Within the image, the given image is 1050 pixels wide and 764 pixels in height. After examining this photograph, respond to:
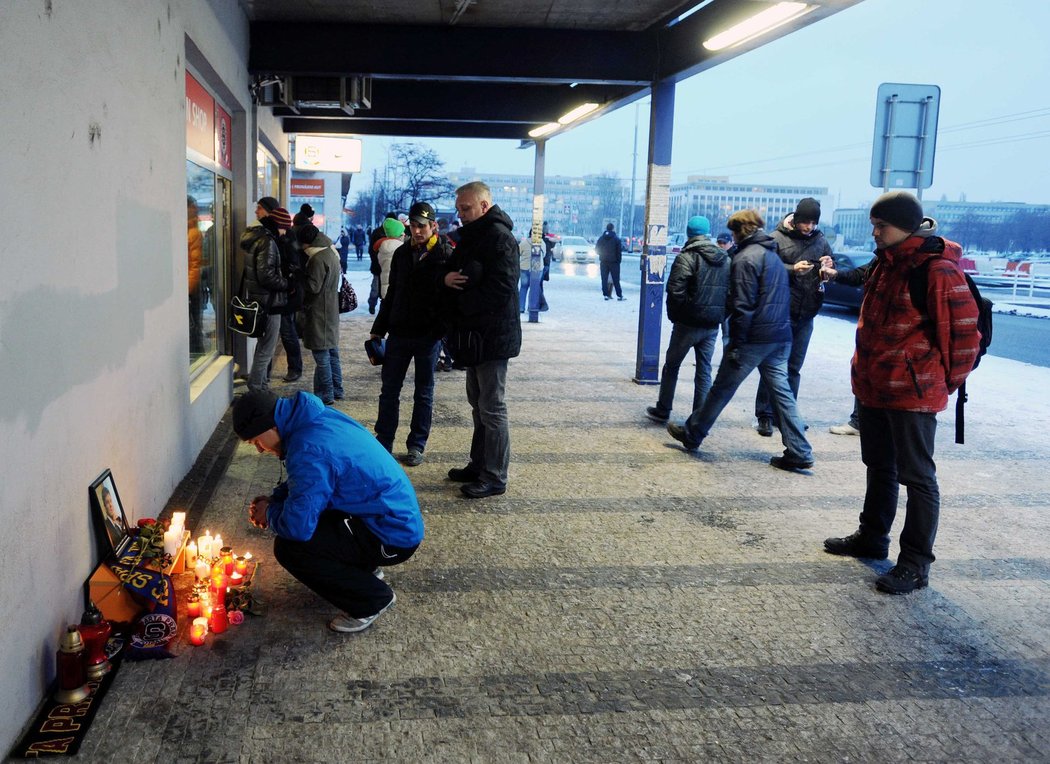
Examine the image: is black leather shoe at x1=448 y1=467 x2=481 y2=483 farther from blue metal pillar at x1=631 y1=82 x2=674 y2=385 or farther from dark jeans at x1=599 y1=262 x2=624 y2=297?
dark jeans at x1=599 y1=262 x2=624 y2=297

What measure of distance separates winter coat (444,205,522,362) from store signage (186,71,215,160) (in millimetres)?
2503

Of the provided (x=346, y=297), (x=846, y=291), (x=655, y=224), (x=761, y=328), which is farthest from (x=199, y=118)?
(x=846, y=291)

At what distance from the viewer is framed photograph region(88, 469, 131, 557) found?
3.89 metres

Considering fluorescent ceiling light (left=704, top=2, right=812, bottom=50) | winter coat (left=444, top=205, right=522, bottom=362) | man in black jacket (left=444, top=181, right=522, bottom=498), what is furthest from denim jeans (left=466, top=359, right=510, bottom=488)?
fluorescent ceiling light (left=704, top=2, right=812, bottom=50)

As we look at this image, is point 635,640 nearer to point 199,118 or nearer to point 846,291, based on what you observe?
point 199,118

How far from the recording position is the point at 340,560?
3.95m

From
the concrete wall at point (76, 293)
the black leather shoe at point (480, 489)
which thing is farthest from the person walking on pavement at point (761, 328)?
the concrete wall at point (76, 293)

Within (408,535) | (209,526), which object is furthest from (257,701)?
(209,526)

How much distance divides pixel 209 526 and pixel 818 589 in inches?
133

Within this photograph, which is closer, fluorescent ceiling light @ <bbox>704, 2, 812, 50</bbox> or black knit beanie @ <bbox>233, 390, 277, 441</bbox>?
black knit beanie @ <bbox>233, 390, 277, 441</bbox>

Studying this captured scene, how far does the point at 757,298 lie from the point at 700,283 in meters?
0.99

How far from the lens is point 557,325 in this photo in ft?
56.3

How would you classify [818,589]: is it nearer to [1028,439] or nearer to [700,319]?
[700,319]

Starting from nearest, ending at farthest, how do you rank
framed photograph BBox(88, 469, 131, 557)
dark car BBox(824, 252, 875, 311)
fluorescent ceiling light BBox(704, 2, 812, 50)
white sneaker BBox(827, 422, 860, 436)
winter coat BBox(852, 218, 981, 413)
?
framed photograph BBox(88, 469, 131, 557), winter coat BBox(852, 218, 981, 413), fluorescent ceiling light BBox(704, 2, 812, 50), white sneaker BBox(827, 422, 860, 436), dark car BBox(824, 252, 875, 311)
